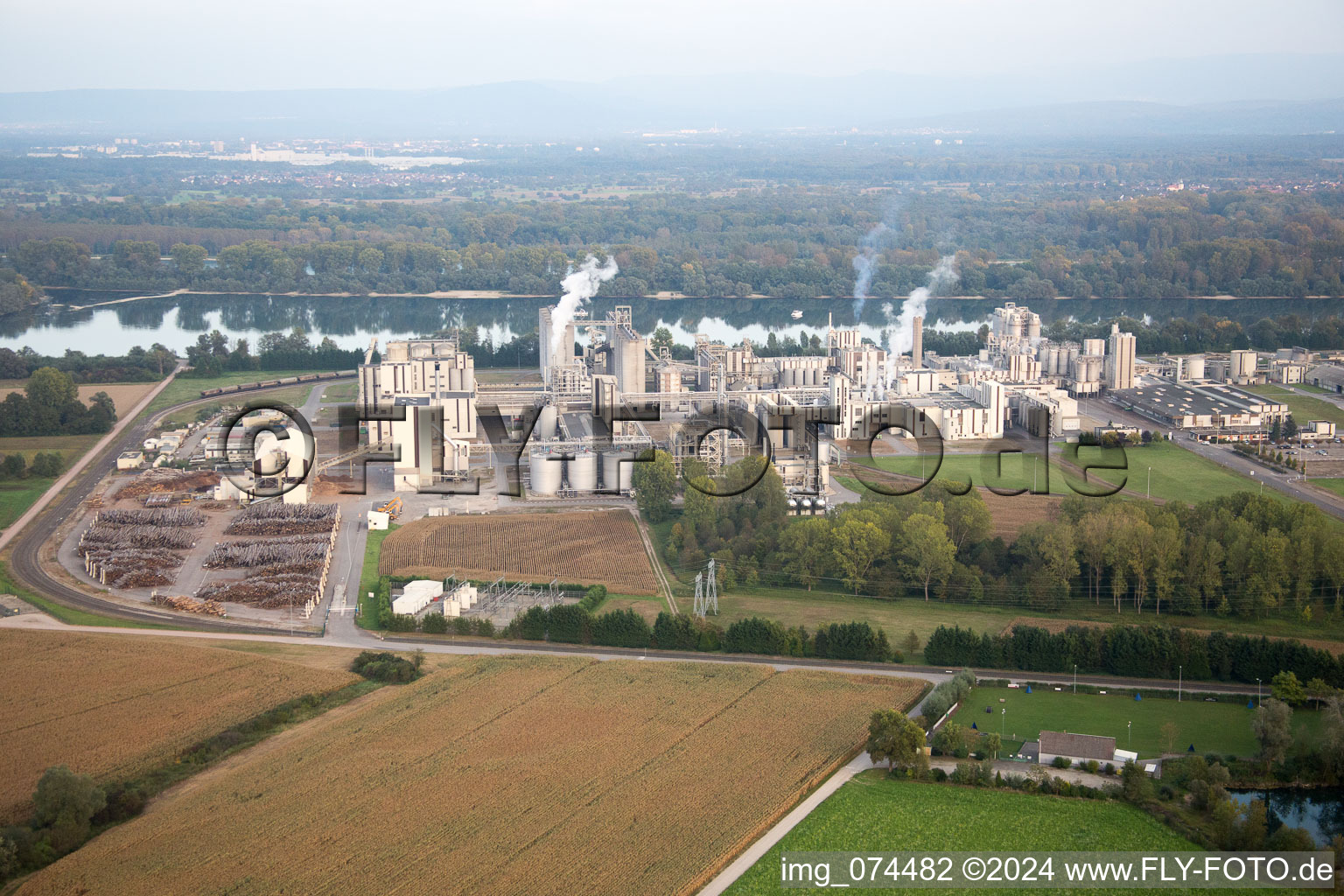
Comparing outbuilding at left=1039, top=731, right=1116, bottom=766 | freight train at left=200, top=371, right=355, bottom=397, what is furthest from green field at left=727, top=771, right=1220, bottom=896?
freight train at left=200, top=371, right=355, bottom=397

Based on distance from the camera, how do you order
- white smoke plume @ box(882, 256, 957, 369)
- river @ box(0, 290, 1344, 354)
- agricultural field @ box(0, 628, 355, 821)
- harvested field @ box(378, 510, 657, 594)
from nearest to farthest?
agricultural field @ box(0, 628, 355, 821), harvested field @ box(378, 510, 657, 594), white smoke plume @ box(882, 256, 957, 369), river @ box(0, 290, 1344, 354)

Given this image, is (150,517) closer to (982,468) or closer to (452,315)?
(982,468)

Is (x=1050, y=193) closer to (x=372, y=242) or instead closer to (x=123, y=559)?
(x=372, y=242)

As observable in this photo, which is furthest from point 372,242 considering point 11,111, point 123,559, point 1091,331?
point 11,111

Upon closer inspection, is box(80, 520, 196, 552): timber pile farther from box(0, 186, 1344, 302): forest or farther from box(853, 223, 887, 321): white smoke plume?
box(0, 186, 1344, 302): forest

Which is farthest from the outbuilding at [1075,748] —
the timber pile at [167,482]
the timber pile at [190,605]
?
the timber pile at [167,482]

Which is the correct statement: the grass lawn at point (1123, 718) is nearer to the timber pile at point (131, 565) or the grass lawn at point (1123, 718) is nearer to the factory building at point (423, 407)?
the timber pile at point (131, 565)

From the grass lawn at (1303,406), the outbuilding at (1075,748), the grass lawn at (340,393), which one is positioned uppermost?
the grass lawn at (340,393)
